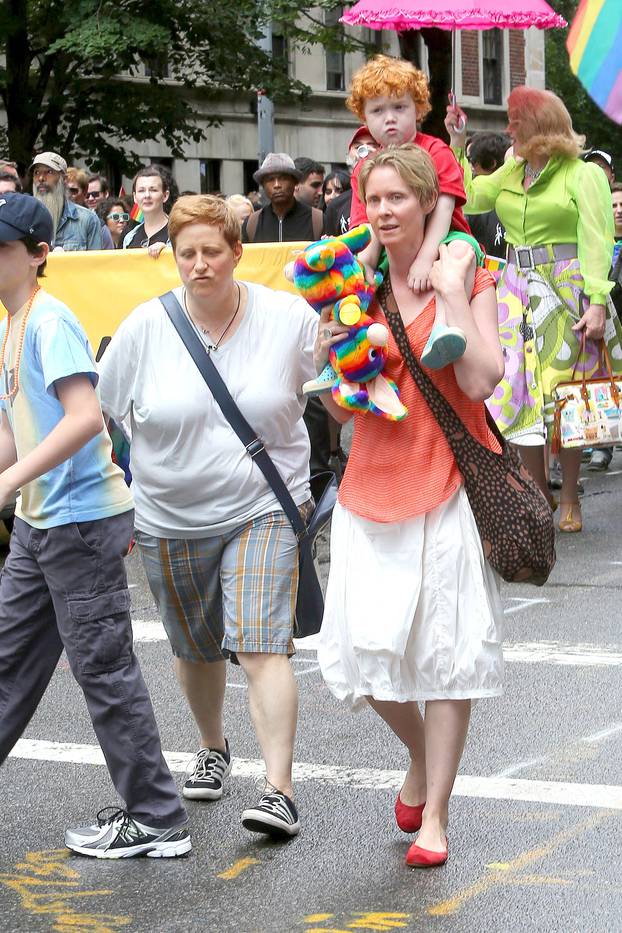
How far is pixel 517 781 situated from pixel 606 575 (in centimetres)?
350

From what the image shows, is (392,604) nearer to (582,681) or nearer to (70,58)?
(582,681)

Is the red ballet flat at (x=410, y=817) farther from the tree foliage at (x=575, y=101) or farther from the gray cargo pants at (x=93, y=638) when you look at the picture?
the tree foliage at (x=575, y=101)

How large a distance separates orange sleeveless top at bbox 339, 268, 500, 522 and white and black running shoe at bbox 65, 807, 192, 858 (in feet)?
3.57

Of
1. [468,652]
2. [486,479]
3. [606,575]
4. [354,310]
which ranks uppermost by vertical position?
[354,310]

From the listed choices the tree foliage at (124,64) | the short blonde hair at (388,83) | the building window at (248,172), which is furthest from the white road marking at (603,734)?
the building window at (248,172)

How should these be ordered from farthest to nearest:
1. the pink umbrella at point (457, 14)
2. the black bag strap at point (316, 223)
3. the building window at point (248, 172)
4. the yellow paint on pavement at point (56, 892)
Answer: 1. the building window at point (248, 172)
2. the black bag strap at point (316, 223)
3. the pink umbrella at point (457, 14)
4. the yellow paint on pavement at point (56, 892)

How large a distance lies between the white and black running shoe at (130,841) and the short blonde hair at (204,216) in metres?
1.75

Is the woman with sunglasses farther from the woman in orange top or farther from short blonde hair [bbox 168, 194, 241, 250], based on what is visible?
the woman in orange top

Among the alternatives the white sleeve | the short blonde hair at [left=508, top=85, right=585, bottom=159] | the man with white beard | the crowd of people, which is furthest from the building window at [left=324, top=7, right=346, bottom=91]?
the white sleeve

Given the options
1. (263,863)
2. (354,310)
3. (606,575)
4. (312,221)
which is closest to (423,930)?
(263,863)

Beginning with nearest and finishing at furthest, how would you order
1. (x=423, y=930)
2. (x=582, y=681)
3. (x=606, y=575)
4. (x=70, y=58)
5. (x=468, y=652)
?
(x=423, y=930) → (x=468, y=652) → (x=582, y=681) → (x=606, y=575) → (x=70, y=58)

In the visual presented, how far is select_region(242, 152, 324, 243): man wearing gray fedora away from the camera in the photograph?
11.8 metres

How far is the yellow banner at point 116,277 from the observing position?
11.1 meters

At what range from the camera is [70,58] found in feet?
89.7
